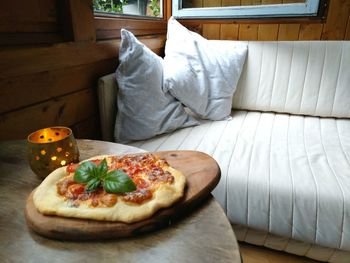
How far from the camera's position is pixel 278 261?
41.5 inches

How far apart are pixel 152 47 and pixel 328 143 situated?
1.13 m

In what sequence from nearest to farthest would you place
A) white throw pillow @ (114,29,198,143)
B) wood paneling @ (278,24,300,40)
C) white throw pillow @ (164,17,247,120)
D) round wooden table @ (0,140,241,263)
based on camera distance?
round wooden table @ (0,140,241,263), white throw pillow @ (114,29,198,143), white throw pillow @ (164,17,247,120), wood paneling @ (278,24,300,40)

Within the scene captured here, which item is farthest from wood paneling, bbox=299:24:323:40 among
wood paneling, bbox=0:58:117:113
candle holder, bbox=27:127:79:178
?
candle holder, bbox=27:127:79:178

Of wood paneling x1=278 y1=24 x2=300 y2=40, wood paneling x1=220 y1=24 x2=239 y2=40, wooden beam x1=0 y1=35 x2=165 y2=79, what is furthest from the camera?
wood paneling x1=220 y1=24 x2=239 y2=40

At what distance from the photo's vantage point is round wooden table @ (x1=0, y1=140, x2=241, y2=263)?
1.20 feet

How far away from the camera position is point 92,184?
464 millimetres

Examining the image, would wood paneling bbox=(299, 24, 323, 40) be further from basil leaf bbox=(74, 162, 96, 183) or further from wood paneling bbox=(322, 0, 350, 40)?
basil leaf bbox=(74, 162, 96, 183)

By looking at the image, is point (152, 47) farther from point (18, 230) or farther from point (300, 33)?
point (18, 230)

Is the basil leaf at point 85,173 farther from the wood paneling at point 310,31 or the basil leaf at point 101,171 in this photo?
the wood paneling at point 310,31

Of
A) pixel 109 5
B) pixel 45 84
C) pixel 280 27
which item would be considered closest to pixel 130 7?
pixel 109 5

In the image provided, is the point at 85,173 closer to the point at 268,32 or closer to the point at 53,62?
the point at 53,62

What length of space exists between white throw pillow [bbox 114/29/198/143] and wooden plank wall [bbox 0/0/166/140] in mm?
112

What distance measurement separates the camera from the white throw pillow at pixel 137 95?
3.77 ft

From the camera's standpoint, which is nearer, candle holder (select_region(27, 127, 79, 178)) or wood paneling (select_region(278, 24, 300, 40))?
candle holder (select_region(27, 127, 79, 178))
